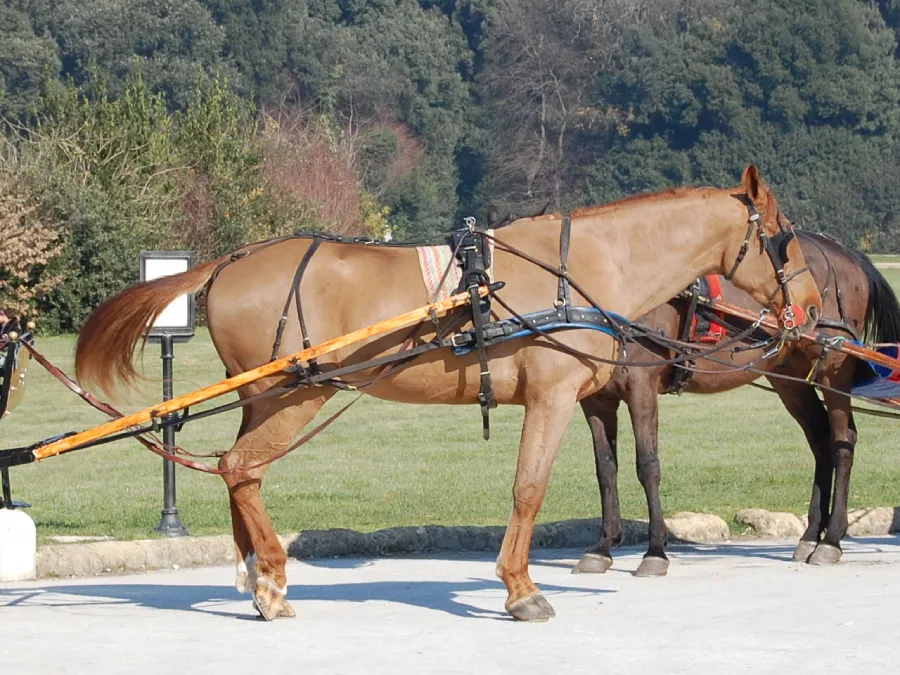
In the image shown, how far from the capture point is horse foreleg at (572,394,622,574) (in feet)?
33.3

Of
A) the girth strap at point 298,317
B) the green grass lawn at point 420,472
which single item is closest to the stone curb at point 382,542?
the green grass lawn at point 420,472

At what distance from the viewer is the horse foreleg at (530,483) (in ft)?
26.9

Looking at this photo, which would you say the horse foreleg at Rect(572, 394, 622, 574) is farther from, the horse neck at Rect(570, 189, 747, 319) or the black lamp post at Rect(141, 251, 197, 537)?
the black lamp post at Rect(141, 251, 197, 537)

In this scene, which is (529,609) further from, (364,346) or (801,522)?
(801,522)

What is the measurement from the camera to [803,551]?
10.5 m

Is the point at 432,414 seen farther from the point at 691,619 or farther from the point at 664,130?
the point at 664,130

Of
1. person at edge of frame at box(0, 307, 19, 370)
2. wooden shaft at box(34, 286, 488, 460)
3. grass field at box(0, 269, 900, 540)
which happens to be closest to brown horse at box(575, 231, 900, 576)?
grass field at box(0, 269, 900, 540)

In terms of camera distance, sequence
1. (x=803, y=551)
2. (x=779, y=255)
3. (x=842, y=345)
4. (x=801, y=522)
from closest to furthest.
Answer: (x=779, y=255) < (x=842, y=345) < (x=803, y=551) < (x=801, y=522)

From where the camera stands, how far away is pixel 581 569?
32.9ft

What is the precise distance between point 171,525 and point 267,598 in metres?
3.25

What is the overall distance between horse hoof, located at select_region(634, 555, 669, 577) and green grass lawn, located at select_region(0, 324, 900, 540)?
2.56m

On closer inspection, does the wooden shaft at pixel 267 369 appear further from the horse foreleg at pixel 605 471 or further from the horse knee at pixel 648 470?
the horse foreleg at pixel 605 471

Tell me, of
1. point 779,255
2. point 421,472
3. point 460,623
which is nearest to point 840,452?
point 779,255

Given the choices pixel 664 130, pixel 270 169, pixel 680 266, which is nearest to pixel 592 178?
pixel 664 130
